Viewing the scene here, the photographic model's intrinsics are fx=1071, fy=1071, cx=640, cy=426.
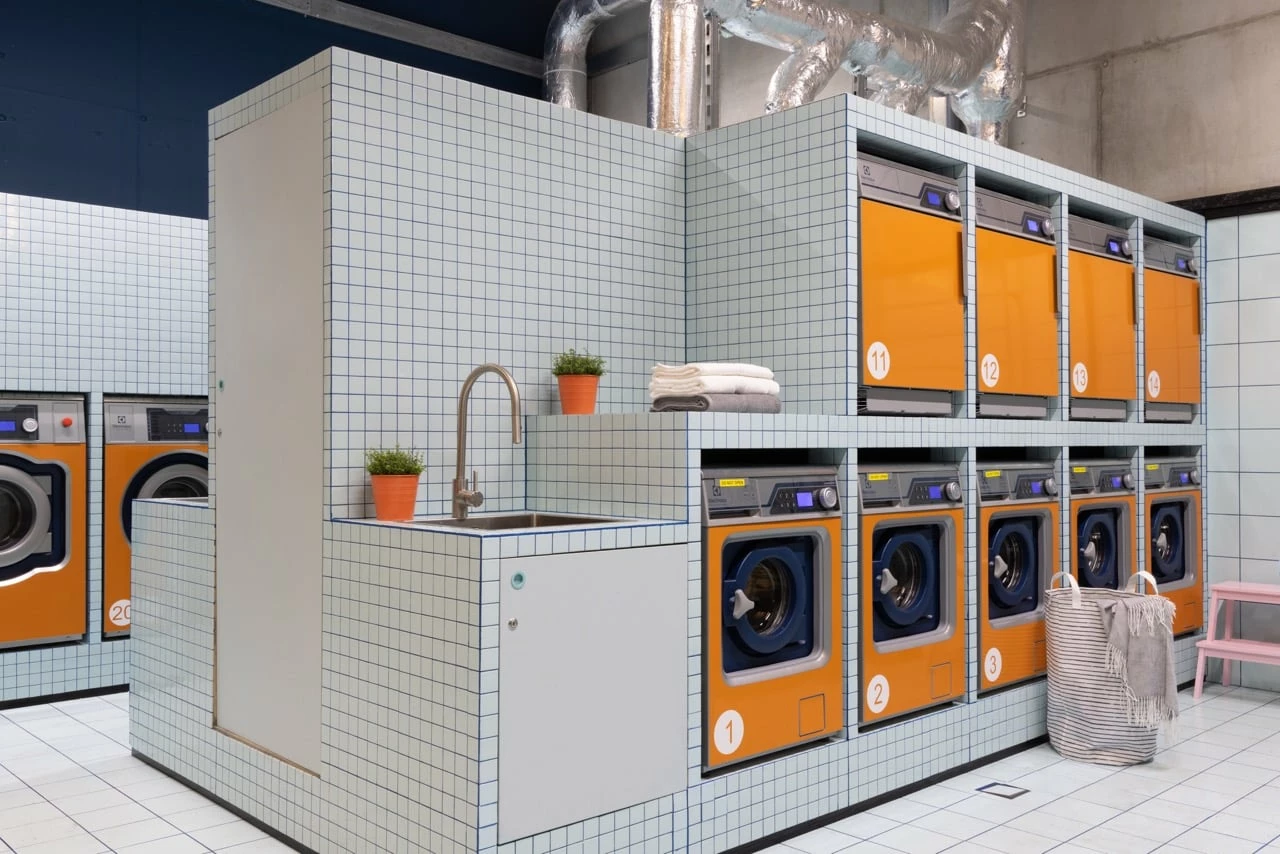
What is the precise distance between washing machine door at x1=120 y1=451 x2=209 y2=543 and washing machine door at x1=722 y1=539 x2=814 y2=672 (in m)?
2.87

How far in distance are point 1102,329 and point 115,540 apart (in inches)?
181

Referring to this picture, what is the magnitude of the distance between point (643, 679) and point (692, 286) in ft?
5.74

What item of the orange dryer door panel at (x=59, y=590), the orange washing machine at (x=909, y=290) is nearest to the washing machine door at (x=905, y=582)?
the orange washing machine at (x=909, y=290)

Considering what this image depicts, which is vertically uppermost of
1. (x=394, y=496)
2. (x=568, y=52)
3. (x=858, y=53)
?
(x=568, y=52)

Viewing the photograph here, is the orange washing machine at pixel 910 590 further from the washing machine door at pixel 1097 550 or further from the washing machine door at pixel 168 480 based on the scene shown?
the washing machine door at pixel 168 480

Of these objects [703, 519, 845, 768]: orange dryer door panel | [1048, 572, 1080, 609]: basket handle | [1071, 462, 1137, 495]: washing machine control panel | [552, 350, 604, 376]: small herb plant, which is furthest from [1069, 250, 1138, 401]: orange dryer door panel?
[552, 350, 604, 376]: small herb plant

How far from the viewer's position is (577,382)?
341 centimetres

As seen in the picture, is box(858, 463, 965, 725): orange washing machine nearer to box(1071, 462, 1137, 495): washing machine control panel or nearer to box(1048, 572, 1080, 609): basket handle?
box(1048, 572, 1080, 609): basket handle

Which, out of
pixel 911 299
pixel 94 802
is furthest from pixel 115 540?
pixel 911 299

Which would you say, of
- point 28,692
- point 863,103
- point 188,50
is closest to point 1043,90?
point 863,103

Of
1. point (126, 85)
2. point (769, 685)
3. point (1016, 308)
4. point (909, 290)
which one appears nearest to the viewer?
point (769, 685)

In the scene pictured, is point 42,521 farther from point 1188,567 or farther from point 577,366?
point 1188,567

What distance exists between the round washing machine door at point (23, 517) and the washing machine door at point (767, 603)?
333 centimetres

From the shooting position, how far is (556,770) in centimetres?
254
